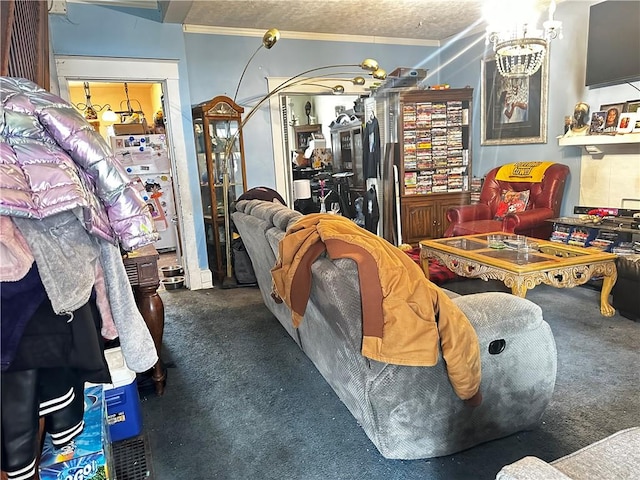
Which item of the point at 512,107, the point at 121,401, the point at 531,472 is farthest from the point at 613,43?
the point at 121,401

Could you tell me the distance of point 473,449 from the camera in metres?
1.78

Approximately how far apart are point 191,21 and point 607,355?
439 cm

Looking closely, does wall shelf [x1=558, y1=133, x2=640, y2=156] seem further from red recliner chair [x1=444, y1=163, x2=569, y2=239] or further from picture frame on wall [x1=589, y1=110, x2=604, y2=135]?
red recliner chair [x1=444, y1=163, x2=569, y2=239]

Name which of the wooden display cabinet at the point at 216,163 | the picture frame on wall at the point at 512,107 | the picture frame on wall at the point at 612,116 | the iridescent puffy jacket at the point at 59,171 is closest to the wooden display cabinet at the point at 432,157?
the picture frame on wall at the point at 512,107

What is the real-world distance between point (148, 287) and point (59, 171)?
1.41 m

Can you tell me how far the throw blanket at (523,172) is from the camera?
14.1ft

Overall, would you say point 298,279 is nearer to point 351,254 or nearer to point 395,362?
point 351,254

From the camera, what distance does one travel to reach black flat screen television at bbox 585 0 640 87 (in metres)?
3.45

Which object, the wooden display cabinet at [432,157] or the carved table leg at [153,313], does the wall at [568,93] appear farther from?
the carved table leg at [153,313]

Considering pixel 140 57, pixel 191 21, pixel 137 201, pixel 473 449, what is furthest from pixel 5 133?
pixel 191 21

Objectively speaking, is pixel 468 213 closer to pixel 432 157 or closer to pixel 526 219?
pixel 526 219

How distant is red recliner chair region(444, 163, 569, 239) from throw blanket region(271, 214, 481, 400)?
2.79m

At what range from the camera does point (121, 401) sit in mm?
1866

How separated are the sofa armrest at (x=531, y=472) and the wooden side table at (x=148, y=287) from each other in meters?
1.75
